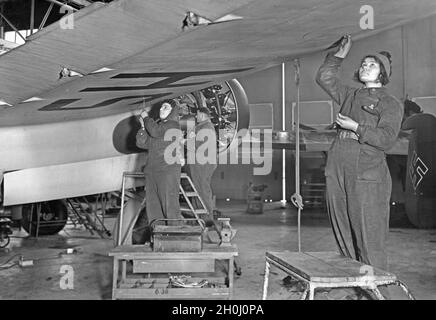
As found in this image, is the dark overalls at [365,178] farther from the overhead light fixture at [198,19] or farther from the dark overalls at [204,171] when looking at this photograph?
the dark overalls at [204,171]

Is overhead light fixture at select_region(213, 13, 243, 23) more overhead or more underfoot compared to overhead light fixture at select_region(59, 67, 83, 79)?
more overhead

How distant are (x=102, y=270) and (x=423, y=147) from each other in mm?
6175

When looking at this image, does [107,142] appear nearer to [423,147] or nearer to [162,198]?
[162,198]

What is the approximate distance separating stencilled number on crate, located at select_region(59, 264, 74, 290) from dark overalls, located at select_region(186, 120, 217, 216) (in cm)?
178

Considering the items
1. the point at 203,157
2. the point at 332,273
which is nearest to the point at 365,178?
the point at 332,273

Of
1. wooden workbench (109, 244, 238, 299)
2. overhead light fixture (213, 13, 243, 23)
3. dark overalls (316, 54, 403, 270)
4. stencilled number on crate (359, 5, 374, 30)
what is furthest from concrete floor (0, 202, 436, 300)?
overhead light fixture (213, 13, 243, 23)

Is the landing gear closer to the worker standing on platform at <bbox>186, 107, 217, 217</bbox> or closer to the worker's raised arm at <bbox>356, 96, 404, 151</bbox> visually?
the worker standing on platform at <bbox>186, 107, 217, 217</bbox>

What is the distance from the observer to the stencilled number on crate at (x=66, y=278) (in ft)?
14.0

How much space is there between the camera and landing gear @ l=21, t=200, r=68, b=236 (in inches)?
314

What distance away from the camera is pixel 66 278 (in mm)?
4652

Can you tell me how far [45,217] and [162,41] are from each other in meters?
6.82

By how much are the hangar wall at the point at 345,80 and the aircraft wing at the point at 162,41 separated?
9339 mm

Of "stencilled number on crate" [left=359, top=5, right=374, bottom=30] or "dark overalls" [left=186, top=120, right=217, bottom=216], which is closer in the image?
"stencilled number on crate" [left=359, top=5, right=374, bottom=30]

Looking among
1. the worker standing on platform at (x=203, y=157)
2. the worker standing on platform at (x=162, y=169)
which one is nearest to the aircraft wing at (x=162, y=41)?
the worker standing on platform at (x=162, y=169)
